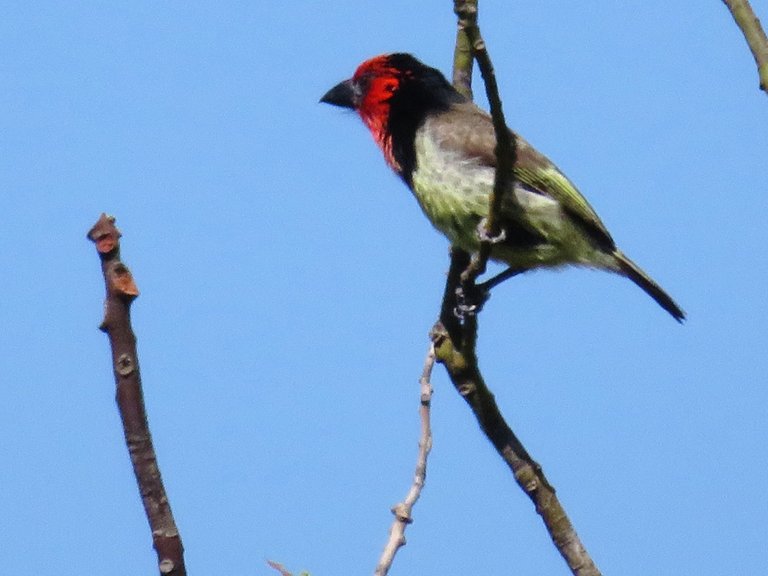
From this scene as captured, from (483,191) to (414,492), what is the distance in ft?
8.80

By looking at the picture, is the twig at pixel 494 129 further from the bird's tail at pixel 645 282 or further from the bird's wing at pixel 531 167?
the bird's tail at pixel 645 282

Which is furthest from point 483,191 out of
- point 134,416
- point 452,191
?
point 134,416

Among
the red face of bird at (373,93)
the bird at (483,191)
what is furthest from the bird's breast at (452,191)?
the red face of bird at (373,93)

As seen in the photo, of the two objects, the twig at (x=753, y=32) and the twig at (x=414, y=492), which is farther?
the twig at (x=753, y=32)

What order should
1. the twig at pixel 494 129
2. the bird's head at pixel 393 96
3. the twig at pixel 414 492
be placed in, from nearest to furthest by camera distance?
the twig at pixel 414 492
the twig at pixel 494 129
the bird's head at pixel 393 96

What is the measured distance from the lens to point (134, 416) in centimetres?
175

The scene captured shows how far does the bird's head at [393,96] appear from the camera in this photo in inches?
232

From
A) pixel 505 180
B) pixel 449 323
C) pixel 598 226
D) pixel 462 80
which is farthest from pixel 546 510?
pixel 598 226

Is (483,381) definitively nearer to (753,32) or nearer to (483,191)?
(753,32)

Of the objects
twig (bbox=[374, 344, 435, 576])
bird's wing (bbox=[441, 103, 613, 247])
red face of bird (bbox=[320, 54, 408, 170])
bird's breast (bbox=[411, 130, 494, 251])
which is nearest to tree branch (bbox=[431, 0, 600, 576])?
twig (bbox=[374, 344, 435, 576])

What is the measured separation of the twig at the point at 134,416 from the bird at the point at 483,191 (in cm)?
329

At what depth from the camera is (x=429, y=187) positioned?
5.40 metres

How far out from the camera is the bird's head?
19.3ft

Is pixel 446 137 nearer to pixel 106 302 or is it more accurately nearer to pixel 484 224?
pixel 484 224
